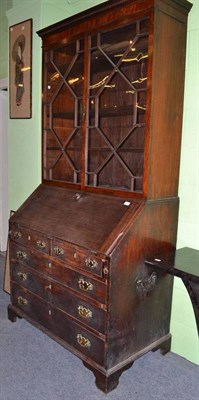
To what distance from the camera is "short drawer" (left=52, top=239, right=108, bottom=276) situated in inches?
69.6

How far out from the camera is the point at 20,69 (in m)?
3.03

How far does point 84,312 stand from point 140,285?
0.36 meters

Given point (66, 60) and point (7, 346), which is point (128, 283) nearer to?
point (7, 346)

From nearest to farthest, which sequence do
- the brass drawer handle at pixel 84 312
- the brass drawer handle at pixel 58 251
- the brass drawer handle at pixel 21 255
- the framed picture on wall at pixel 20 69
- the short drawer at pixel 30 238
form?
1. the brass drawer handle at pixel 84 312
2. the brass drawer handle at pixel 58 251
3. the short drawer at pixel 30 238
4. the brass drawer handle at pixel 21 255
5. the framed picture on wall at pixel 20 69

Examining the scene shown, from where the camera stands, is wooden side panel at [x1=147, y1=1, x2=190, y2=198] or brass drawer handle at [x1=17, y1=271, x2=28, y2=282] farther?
brass drawer handle at [x1=17, y1=271, x2=28, y2=282]

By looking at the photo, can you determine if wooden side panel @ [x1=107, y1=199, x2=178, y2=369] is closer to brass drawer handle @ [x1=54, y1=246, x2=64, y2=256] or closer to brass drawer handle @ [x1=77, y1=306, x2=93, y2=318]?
brass drawer handle @ [x1=77, y1=306, x2=93, y2=318]

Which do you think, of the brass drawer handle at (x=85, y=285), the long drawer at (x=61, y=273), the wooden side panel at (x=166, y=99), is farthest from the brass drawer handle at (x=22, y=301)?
the wooden side panel at (x=166, y=99)

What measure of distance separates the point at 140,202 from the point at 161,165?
0.25m

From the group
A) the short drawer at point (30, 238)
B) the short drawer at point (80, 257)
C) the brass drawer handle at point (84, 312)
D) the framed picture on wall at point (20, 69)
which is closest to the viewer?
the short drawer at point (80, 257)

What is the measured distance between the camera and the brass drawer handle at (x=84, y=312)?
74.3 inches

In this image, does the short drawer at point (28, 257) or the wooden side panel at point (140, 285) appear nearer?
the wooden side panel at point (140, 285)

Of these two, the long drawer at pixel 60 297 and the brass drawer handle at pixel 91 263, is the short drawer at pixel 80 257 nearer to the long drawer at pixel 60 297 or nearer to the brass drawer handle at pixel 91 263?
the brass drawer handle at pixel 91 263

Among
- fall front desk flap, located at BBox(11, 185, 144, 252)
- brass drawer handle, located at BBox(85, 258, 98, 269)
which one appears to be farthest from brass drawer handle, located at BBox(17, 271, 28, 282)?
brass drawer handle, located at BBox(85, 258, 98, 269)

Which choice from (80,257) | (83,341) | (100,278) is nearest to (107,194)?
(80,257)
